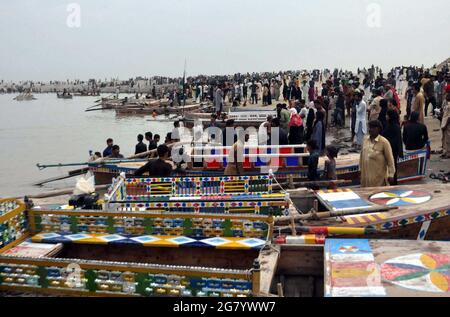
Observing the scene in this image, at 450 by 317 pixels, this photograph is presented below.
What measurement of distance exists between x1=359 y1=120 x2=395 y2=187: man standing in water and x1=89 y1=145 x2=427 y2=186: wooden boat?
7.26 feet

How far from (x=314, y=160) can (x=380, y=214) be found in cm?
281

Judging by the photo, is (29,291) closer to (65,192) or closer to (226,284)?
(226,284)

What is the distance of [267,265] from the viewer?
4.67 metres

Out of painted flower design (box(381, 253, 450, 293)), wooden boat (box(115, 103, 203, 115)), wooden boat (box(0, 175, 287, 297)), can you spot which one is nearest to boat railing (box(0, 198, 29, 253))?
wooden boat (box(0, 175, 287, 297))

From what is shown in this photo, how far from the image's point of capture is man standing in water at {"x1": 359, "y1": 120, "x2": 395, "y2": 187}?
7.49 metres

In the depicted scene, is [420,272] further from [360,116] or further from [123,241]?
[360,116]

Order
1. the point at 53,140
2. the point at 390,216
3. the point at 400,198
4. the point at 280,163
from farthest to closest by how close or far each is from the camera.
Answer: the point at 53,140 → the point at 280,163 → the point at 400,198 → the point at 390,216

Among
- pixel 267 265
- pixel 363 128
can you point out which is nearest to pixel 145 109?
pixel 363 128

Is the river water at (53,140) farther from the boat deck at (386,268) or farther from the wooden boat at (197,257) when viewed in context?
the boat deck at (386,268)

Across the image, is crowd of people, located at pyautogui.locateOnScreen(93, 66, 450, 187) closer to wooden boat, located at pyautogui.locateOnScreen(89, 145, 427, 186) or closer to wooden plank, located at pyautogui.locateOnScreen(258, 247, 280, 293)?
wooden boat, located at pyautogui.locateOnScreen(89, 145, 427, 186)

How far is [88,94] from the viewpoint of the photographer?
8944cm

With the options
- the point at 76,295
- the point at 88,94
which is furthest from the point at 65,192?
the point at 88,94

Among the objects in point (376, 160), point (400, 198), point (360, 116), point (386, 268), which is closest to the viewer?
point (386, 268)

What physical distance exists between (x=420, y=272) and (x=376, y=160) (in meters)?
3.81
